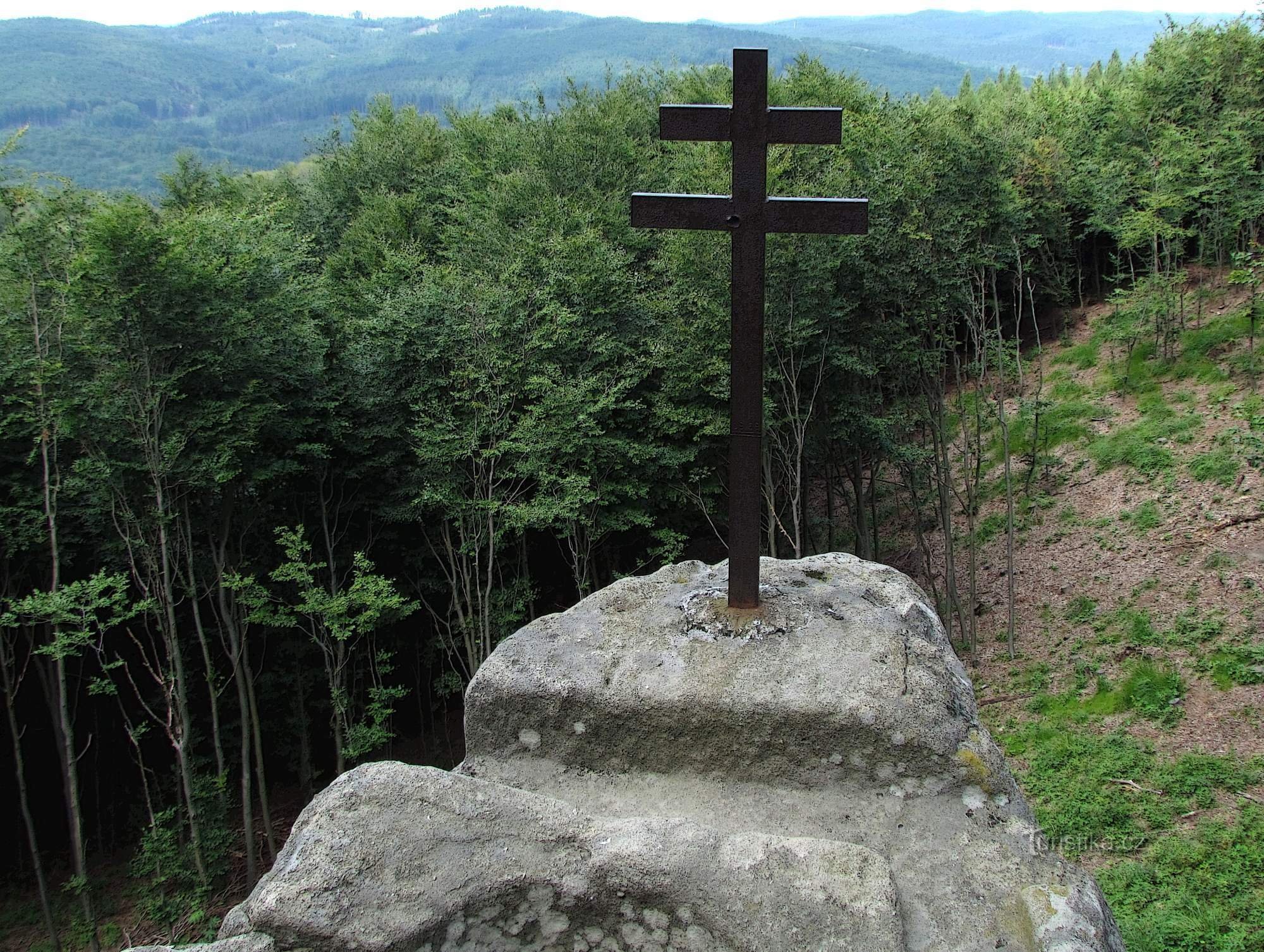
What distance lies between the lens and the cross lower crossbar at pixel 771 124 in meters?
5.77

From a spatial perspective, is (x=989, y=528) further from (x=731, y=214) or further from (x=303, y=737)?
(x=731, y=214)

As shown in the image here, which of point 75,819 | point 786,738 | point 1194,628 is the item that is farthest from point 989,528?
point 75,819

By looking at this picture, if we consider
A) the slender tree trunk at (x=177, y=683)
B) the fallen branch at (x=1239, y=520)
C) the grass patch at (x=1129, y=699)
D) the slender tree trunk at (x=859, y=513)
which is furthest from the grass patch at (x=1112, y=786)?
the slender tree trunk at (x=177, y=683)

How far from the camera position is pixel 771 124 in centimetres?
582

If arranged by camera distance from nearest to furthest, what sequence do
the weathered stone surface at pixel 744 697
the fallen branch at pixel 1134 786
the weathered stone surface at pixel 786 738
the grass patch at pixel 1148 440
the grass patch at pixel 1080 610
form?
the weathered stone surface at pixel 786 738, the weathered stone surface at pixel 744 697, the fallen branch at pixel 1134 786, the grass patch at pixel 1080 610, the grass patch at pixel 1148 440

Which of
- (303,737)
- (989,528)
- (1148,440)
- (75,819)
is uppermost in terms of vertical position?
(1148,440)

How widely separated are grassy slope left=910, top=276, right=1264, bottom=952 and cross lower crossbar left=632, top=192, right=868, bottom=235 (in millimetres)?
7433

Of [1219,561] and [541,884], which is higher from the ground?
[541,884]

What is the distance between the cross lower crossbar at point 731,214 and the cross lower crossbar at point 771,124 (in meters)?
0.40

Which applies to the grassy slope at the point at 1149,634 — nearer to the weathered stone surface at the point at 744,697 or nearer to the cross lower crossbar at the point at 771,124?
the weathered stone surface at the point at 744,697

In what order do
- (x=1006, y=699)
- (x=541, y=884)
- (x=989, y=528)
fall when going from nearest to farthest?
1. (x=541, y=884)
2. (x=1006, y=699)
3. (x=989, y=528)

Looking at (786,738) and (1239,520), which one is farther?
(1239,520)

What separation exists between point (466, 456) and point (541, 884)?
12.0 meters

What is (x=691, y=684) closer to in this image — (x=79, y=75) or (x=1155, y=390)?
(x=1155, y=390)
